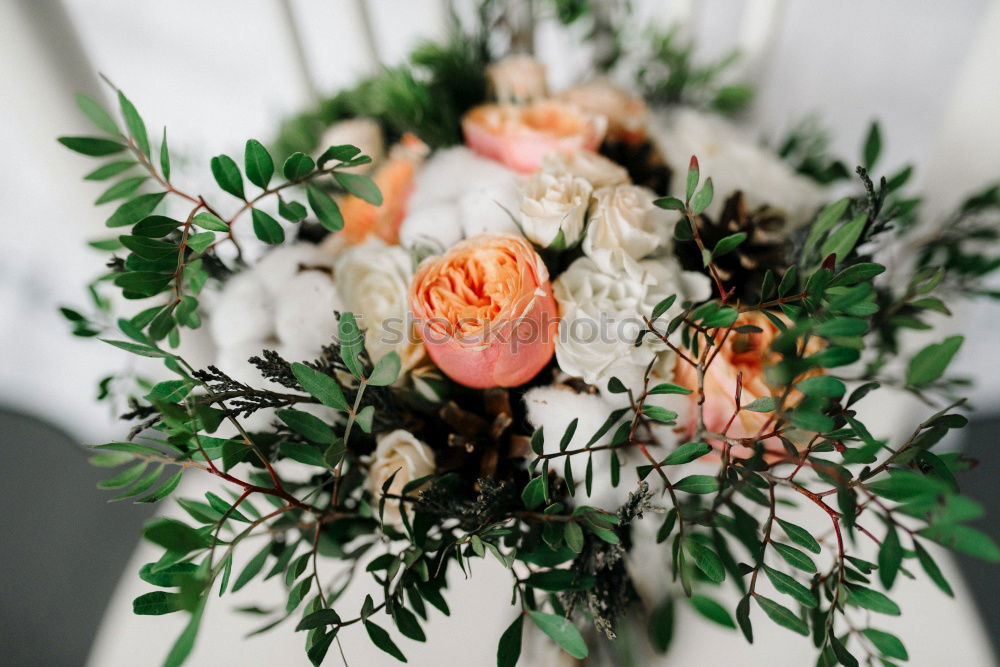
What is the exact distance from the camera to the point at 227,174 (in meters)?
0.37

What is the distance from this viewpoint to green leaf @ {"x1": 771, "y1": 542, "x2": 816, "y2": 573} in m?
0.31

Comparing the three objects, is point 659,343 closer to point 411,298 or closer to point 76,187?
point 411,298

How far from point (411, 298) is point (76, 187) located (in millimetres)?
386

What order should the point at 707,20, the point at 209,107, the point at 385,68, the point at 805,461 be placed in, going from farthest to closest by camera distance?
the point at 707,20 < the point at 209,107 < the point at 385,68 < the point at 805,461

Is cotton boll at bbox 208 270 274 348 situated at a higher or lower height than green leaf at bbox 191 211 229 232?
lower

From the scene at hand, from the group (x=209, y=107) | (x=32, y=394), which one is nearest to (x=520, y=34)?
(x=209, y=107)

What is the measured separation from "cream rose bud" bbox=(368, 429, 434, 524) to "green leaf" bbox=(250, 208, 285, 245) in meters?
0.16

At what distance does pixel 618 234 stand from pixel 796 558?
22 centimetres

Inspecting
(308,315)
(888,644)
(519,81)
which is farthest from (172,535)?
(519,81)

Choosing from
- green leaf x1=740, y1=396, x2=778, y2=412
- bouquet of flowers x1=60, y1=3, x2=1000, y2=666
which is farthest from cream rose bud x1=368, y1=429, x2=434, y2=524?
green leaf x1=740, y1=396, x2=778, y2=412

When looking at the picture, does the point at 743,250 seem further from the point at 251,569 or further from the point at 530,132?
the point at 251,569

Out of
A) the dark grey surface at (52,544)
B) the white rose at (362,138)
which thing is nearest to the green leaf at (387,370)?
the white rose at (362,138)

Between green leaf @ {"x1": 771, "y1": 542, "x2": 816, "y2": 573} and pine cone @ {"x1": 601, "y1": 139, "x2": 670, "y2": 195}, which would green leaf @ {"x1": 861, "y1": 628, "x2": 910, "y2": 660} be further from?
pine cone @ {"x1": 601, "y1": 139, "x2": 670, "y2": 195}

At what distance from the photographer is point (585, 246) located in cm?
38
